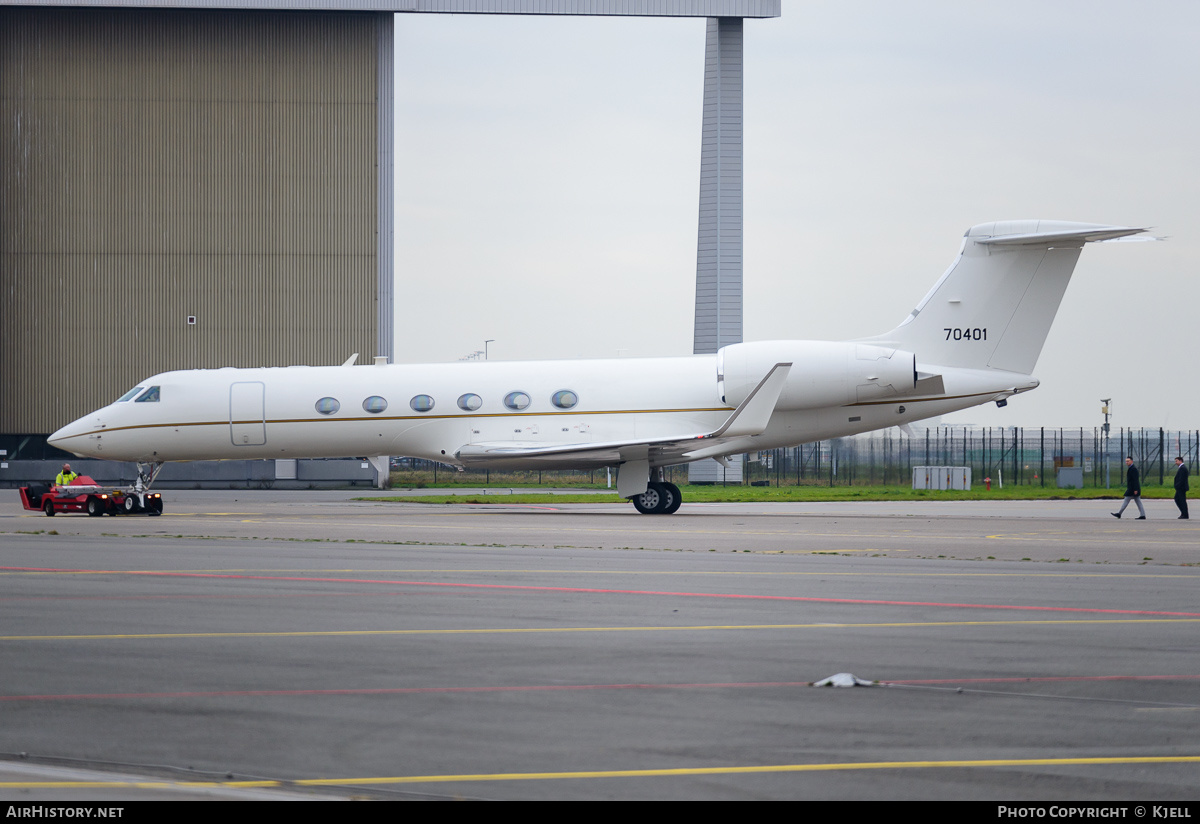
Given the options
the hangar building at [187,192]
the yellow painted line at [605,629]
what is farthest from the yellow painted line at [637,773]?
the hangar building at [187,192]

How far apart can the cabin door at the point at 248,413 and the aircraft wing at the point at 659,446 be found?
463cm

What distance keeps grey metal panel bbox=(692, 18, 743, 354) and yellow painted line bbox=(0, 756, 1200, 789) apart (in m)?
42.9

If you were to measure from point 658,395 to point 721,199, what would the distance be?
23449 millimetres

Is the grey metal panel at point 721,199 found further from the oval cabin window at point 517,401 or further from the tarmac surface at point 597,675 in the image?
the tarmac surface at point 597,675

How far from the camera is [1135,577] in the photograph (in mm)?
13328

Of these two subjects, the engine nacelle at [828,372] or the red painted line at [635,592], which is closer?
the red painted line at [635,592]

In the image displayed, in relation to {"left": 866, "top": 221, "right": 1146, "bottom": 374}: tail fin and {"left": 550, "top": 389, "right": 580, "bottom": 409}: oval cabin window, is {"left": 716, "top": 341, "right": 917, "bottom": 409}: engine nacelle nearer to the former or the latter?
{"left": 866, "top": 221, "right": 1146, "bottom": 374}: tail fin

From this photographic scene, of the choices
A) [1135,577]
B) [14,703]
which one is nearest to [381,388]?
[1135,577]

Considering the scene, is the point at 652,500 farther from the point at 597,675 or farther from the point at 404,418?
the point at 597,675

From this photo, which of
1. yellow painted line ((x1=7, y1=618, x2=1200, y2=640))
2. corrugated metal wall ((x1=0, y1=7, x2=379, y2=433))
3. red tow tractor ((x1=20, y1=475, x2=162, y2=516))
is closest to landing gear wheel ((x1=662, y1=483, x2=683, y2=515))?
red tow tractor ((x1=20, y1=475, x2=162, y2=516))

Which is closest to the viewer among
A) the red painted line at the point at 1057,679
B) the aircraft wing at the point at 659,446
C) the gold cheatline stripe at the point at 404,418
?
the red painted line at the point at 1057,679

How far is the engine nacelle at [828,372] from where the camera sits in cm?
2572

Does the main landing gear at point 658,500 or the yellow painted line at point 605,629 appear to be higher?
Result: the yellow painted line at point 605,629
